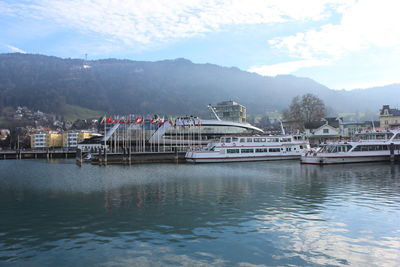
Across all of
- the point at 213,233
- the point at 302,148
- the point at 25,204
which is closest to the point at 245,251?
the point at 213,233

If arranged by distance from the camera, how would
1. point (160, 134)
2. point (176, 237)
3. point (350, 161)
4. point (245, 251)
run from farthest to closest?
1. point (160, 134)
2. point (350, 161)
3. point (176, 237)
4. point (245, 251)

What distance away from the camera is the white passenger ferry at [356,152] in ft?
164

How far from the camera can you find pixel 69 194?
26.5 meters

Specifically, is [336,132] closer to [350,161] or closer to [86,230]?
[350,161]

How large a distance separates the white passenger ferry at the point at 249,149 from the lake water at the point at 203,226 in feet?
95.0

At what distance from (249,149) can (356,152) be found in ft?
58.9

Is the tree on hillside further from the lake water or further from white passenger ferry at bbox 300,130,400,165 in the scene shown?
the lake water

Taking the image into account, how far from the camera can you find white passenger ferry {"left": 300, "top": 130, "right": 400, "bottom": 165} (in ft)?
164

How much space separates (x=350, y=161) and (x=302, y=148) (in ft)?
50.0

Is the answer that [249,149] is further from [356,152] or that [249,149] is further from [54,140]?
[54,140]

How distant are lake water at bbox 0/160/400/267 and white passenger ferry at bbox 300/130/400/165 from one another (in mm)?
21200

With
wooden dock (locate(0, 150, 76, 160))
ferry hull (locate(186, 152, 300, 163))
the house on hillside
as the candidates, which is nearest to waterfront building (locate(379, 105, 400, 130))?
the house on hillside

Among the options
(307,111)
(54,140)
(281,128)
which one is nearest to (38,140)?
(54,140)

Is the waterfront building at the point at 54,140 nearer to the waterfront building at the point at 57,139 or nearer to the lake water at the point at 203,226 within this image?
the waterfront building at the point at 57,139
